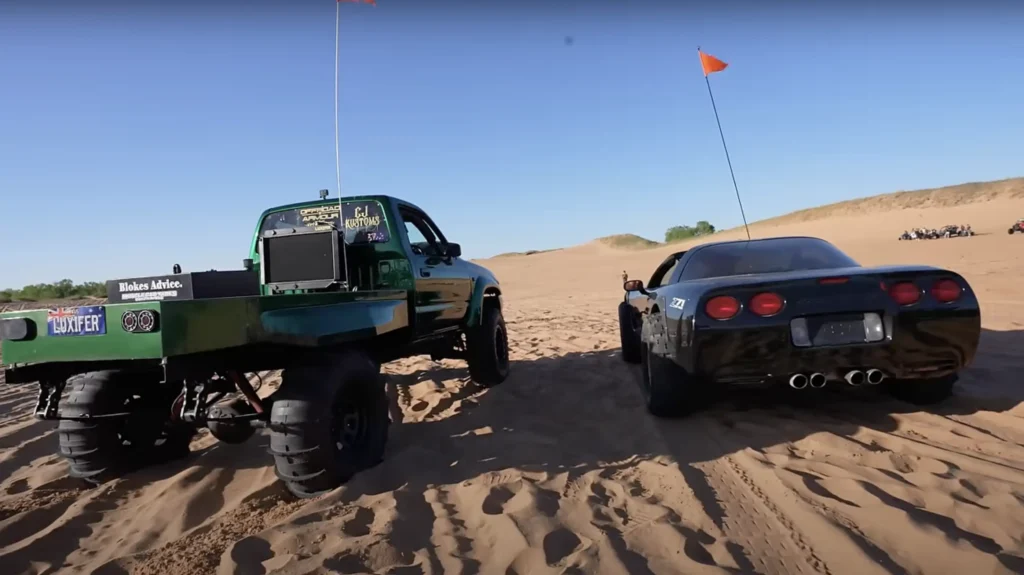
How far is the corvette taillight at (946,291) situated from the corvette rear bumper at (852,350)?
8 cm

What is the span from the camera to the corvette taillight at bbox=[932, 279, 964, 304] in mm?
3609

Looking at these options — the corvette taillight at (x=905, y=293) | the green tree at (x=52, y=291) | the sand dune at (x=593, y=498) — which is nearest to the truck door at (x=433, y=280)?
the sand dune at (x=593, y=498)

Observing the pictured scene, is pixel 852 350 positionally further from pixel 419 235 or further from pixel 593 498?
pixel 419 235

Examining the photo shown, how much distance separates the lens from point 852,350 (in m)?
3.57

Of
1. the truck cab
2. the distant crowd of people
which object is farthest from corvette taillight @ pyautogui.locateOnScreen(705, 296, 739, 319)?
the distant crowd of people

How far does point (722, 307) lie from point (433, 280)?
8.16 ft

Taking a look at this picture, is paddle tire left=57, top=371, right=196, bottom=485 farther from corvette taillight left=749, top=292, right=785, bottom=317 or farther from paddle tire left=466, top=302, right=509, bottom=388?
corvette taillight left=749, top=292, right=785, bottom=317

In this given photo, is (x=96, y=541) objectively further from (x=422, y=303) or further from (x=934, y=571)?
(x=934, y=571)

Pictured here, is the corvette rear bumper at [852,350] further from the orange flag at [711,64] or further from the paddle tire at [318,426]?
the orange flag at [711,64]

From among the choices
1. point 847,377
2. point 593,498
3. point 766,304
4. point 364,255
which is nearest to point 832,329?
point 847,377

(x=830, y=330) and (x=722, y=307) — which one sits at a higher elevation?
(x=722, y=307)

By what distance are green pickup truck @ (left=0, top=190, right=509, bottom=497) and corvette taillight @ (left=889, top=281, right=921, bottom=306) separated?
9.82ft

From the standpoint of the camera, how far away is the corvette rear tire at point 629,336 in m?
6.64

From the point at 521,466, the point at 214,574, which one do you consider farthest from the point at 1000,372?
the point at 214,574
